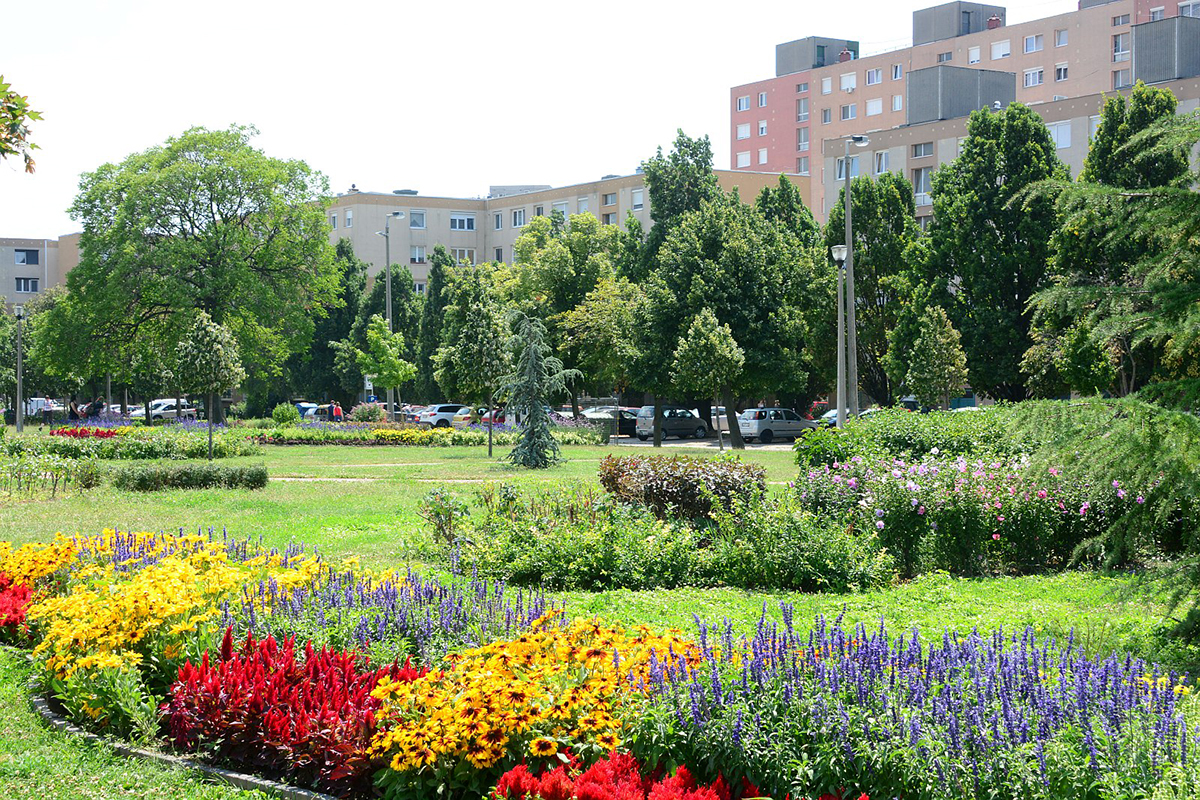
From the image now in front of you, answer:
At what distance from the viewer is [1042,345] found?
32.9m

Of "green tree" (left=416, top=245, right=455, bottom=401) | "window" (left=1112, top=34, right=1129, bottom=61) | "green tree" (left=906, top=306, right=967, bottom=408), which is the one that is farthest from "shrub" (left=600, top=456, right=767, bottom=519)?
"window" (left=1112, top=34, right=1129, bottom=61)

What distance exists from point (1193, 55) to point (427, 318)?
41.3 metres

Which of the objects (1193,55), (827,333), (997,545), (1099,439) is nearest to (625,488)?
(997,545)

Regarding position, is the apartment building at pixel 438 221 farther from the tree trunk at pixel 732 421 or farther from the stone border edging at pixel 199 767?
the stone border edging at pixel 199 767

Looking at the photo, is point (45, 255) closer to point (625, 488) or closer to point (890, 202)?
point (890, 202)

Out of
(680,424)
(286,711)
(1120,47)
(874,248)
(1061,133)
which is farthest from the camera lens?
(1120,47)

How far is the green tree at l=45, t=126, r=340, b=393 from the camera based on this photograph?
44.2 meters

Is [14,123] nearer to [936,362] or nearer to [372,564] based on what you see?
[372,564]

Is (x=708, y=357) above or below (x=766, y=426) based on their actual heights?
above

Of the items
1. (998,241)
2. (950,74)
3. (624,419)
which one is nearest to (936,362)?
(998,241)

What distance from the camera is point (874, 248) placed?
4516 centimetres

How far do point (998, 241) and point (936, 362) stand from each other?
227 inches

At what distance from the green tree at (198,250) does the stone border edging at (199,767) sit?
39827 mm

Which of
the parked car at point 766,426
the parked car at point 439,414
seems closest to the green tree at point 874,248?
the parked car at point 766,426
